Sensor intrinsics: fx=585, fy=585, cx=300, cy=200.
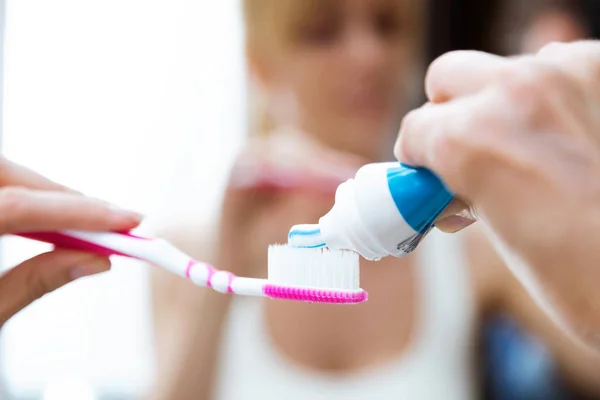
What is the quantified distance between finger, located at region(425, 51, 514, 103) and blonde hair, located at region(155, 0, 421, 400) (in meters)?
0.45

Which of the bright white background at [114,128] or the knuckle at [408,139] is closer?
the knuckle at [408,139]

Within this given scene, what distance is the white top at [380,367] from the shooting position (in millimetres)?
746

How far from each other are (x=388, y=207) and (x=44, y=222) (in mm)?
172

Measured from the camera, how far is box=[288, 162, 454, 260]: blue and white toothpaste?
0.79 ft

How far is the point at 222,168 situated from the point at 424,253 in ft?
1.03

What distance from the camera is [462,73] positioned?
22 cm

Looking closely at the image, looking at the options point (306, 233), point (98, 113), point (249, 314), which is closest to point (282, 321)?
point (249, 314)

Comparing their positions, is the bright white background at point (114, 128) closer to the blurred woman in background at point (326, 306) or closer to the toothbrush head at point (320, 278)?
the blurred woman in background at point (326, 306)

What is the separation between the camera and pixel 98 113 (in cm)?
81

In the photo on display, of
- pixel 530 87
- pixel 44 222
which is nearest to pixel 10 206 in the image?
pixel 44 222

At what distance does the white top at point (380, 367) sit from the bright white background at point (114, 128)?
0.13 m

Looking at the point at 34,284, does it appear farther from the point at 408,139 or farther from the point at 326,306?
the point at 326,306

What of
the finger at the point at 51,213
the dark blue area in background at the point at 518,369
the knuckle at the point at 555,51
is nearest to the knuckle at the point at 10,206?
the finger at the point at 51,213

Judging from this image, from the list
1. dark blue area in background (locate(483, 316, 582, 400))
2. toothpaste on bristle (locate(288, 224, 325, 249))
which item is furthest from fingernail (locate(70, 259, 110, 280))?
dark blue area in background (locate(483, 316, 582, 400))
